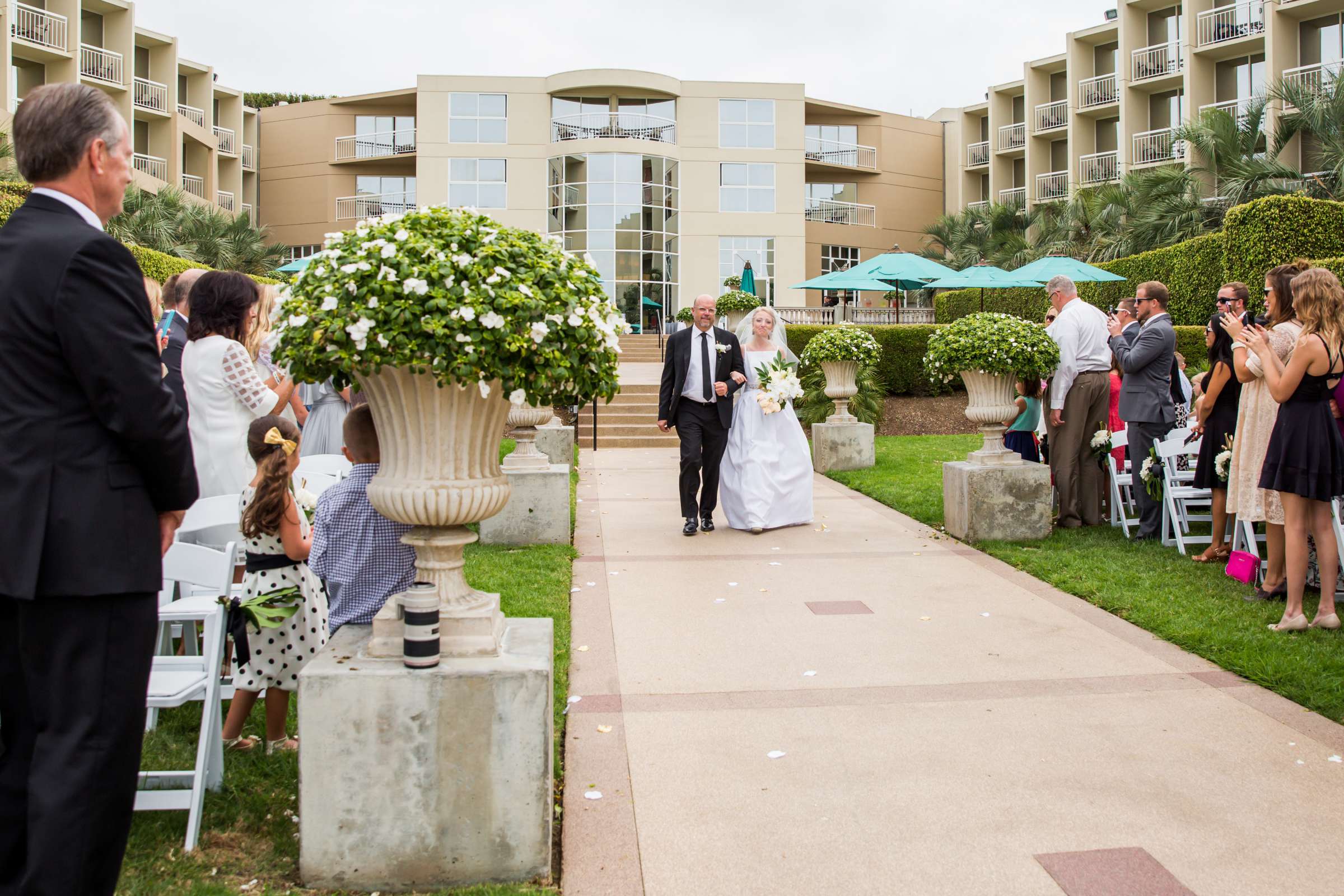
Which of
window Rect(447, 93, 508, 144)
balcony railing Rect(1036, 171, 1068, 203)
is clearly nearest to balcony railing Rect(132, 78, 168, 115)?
window Rect(447, 93, 508, 144)

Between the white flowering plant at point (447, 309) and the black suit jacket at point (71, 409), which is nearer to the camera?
the black suit jacket at point (71, 409)

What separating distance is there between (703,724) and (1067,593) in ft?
11.3

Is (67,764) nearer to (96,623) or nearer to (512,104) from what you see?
(96,623)

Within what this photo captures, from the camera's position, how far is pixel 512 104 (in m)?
39.5

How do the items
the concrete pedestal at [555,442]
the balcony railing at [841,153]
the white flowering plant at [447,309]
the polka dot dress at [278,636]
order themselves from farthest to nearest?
the balcony railing at [841,153], the concrete pedestal at [555,442], the polka dot dress at [278,636], the white flowering plant at [447,309]

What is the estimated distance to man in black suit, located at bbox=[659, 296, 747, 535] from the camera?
9.31m

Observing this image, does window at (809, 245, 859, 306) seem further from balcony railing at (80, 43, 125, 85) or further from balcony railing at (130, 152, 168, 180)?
balcony railing at (80, 43, 125, 85)

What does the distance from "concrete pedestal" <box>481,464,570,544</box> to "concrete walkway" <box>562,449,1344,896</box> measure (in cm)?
177

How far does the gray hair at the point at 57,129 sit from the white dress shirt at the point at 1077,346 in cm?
765

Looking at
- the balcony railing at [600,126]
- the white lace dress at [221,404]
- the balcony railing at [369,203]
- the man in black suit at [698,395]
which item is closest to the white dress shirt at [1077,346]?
the man in black suit at [698,395]

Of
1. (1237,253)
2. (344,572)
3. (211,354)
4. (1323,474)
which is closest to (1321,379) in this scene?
(1323,474)

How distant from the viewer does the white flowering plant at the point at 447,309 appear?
122 inches

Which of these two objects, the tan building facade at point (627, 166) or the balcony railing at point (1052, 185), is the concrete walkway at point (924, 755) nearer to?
the tan building facade at point (627, 166)

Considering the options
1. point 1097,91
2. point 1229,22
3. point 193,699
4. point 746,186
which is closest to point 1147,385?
point 193,699
